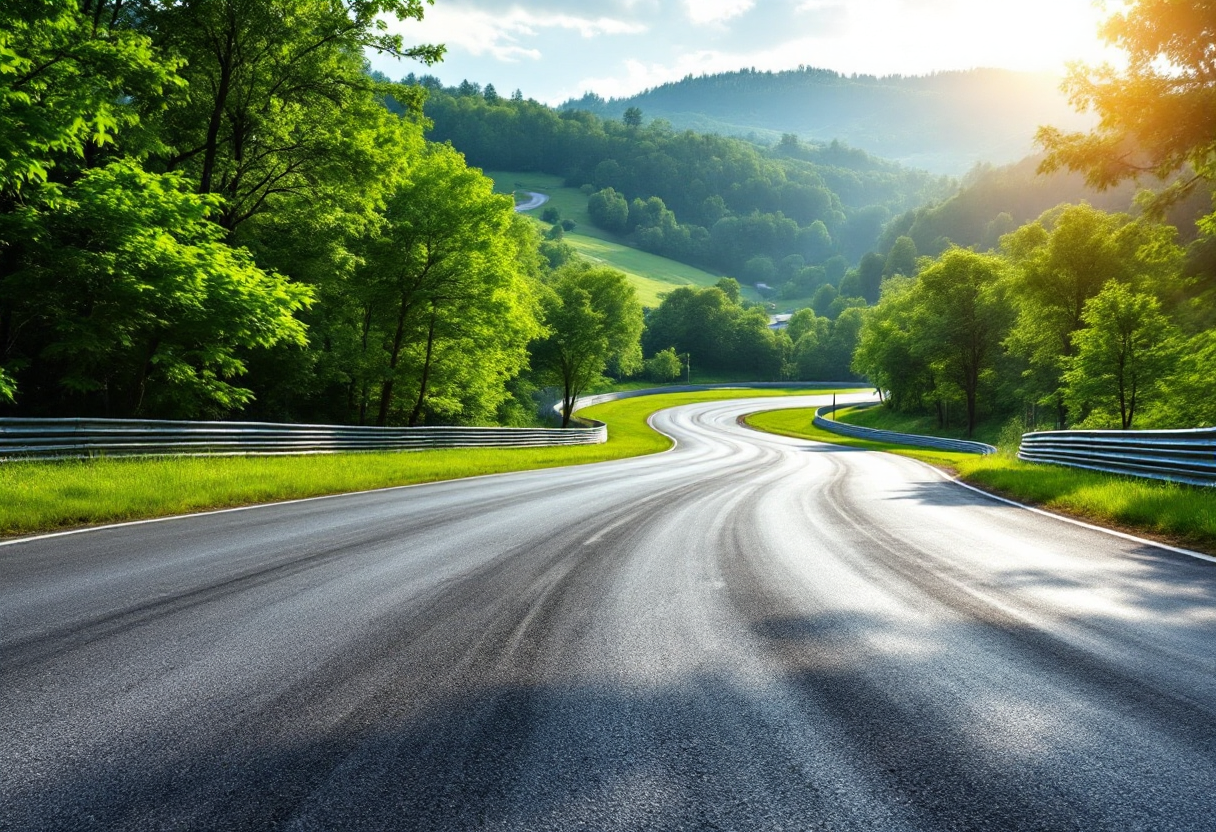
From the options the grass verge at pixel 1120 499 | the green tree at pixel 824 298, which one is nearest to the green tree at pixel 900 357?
the grass verge at pixel 1120 499

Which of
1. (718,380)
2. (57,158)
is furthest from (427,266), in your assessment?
(718,380)

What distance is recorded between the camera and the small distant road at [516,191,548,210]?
174875mm

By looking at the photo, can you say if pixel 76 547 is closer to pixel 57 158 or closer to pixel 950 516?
pixel 950 516

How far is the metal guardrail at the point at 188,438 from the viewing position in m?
10.9

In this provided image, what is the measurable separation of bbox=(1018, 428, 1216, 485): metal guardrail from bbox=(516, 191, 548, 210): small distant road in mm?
168796

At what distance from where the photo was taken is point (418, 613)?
4367 millimetres

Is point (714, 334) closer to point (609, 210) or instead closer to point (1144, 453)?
point (609, 210)

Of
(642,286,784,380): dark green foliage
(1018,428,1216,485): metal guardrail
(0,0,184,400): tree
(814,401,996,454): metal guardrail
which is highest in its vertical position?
(642,286,784,380): dark green foliage

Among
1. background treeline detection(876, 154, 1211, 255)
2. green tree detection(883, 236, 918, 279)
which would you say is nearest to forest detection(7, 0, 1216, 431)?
background treeline detection(876, 154, 1211, 255)

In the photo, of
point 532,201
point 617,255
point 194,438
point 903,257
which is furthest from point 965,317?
point 532,201

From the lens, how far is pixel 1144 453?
441 inches

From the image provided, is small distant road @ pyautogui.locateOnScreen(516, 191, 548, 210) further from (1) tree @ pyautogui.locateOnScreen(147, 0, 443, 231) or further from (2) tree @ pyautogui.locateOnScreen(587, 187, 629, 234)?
(1) tree @ pyautogui.locateOnScreen(147, 0, 443, 231)

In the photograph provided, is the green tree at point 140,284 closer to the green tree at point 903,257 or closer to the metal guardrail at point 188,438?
the metal guardrail at point 188,438

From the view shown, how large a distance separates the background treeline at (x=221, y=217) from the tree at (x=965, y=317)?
→ 1433 inches
